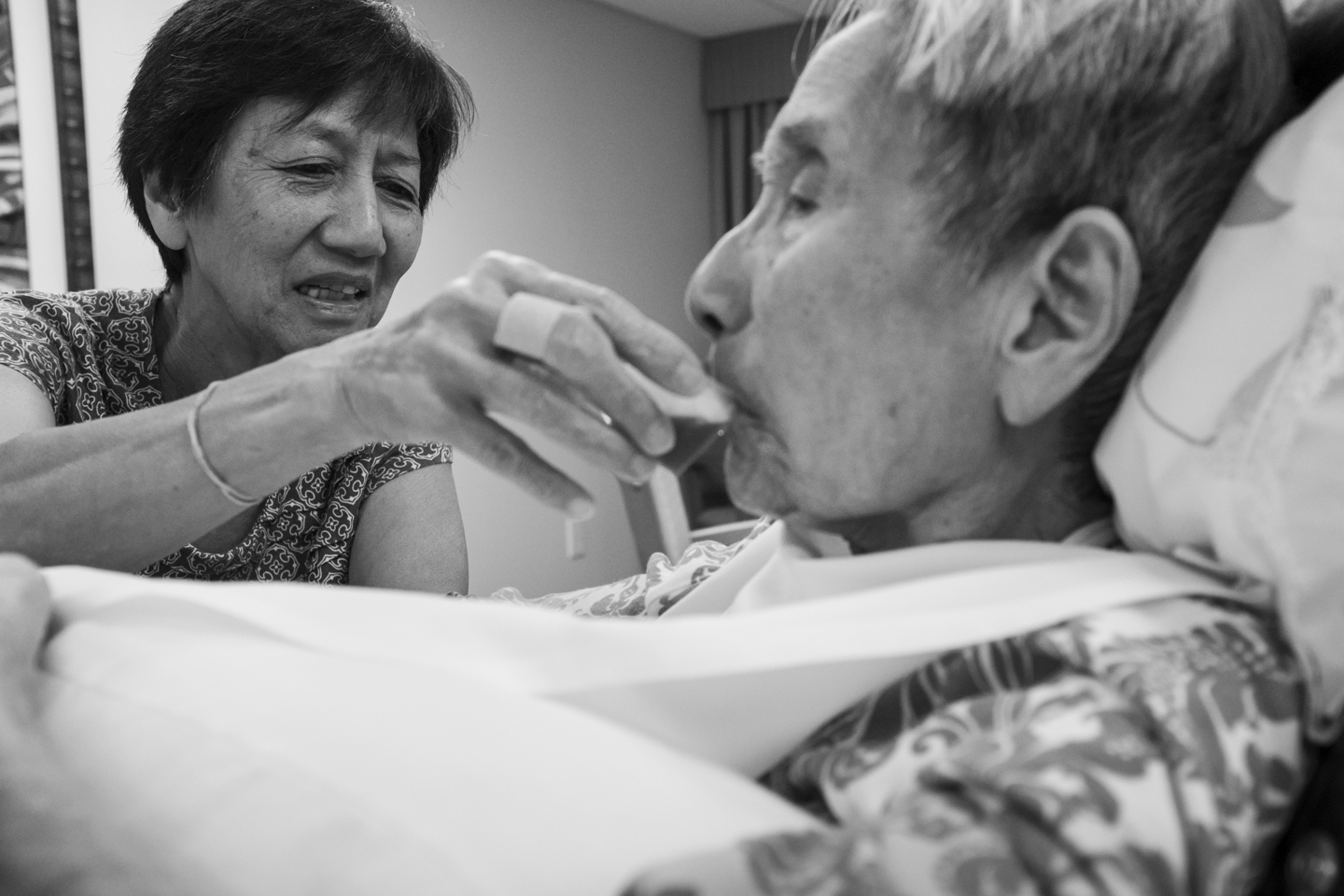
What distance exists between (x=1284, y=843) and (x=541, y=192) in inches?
189

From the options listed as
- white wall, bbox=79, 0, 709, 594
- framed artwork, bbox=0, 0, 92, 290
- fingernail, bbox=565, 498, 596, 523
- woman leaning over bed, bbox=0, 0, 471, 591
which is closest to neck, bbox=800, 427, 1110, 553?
fingernail, bbox=565, 498, 596, 523

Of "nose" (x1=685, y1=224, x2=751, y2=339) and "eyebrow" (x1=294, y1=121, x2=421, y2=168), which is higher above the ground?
"eyebrow" (x1=294, y1=121, x2=421, y2=168)

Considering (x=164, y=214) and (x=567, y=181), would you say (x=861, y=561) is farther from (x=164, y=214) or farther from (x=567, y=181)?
(x=567, y=181)

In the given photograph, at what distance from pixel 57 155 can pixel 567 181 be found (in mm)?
2510

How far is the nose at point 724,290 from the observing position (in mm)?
864

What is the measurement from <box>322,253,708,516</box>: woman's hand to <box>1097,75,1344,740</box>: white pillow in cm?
32

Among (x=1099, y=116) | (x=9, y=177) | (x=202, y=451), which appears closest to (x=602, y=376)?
(x=1099, y=116)

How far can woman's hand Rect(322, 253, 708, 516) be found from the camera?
819 mm

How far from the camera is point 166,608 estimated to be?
0.72 m

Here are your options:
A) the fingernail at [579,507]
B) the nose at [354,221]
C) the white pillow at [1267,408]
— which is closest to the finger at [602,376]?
the fingernail at [579,507]

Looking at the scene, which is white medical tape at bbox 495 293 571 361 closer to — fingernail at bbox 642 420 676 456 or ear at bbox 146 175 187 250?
fingernail at bbox 642 420 676 456

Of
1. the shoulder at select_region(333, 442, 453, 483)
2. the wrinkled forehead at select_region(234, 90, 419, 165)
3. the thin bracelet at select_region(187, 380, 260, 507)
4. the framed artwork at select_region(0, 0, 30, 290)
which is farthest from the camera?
the framed artwork at select_region(0, 0, 30, 290)

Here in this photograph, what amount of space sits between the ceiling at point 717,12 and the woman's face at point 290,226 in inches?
163

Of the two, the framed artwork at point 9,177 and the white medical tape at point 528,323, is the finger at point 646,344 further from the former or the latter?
the framed artwork at point 9,177
